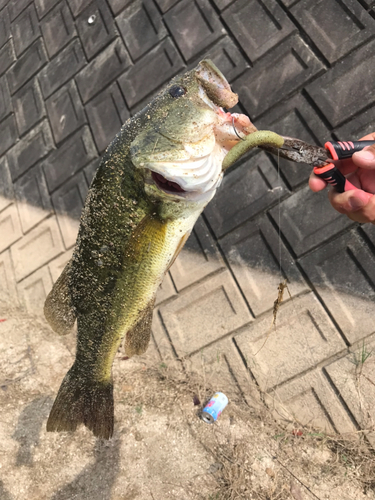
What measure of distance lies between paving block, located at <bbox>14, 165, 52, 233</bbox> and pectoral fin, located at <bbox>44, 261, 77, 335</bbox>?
255cm

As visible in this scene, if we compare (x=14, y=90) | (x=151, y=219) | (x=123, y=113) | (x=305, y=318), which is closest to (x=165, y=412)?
(x=305, y=318)

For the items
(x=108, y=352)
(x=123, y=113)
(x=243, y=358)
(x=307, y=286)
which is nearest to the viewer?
(x=108, y=352)

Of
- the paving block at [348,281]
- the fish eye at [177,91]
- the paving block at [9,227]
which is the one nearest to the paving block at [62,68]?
the paving block at [9,227]

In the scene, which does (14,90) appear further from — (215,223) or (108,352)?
(108,352)

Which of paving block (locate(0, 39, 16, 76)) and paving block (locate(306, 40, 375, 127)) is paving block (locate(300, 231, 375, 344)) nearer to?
paving block (locate(306, 40, 375, 127))

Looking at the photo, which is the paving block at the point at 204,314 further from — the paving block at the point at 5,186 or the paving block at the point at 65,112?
the paving block at the point at 5,186

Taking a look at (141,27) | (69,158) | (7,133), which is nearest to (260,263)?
(69,158)

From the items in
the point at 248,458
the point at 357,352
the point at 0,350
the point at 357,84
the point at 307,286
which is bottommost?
the point at 248,458

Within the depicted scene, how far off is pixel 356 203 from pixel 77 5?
14.3 feet

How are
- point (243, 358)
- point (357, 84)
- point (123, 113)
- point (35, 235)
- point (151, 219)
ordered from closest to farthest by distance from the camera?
point (151, 219)
point (357, 84)
point (243, 358)
point (123, 113)
point (35, 235)

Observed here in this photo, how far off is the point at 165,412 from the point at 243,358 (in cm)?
85

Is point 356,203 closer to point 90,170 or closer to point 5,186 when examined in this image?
point 90,170

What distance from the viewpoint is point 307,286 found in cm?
287

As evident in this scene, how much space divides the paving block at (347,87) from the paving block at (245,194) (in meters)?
0.59
